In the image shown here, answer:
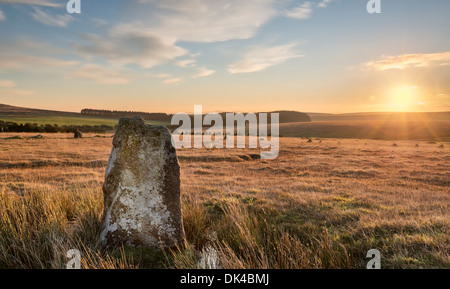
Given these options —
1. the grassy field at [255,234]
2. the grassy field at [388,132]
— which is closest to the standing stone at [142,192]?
the grassy field at [255,234]

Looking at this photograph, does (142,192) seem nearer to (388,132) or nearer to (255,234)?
(255,234)

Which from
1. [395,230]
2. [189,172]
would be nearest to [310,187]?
[395,230]

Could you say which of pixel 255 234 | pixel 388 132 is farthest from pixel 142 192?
pixel 388 132

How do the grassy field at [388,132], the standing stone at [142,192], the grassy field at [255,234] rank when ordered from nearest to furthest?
the grassy field at [255,234], the standing stone at [142,192], the grassy field at [388,132]

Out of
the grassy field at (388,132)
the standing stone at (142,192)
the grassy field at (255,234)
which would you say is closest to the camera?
the grassy field at (255,234)

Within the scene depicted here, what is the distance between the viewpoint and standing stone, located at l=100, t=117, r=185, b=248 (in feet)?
15.9

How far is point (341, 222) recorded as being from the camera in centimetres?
645

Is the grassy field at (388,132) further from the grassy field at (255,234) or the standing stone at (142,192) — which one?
the standing stone at (142,192)

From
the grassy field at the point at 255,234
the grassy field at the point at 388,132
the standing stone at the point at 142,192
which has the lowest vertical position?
the grassy field at the point at 255,234

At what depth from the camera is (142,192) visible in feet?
16.0

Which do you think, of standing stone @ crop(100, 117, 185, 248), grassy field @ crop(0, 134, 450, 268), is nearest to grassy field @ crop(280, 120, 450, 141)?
grassy field @ crop(0, 134, 450, 268)

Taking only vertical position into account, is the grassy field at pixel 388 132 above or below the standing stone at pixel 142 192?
above

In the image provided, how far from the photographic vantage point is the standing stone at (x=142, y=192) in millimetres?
4836

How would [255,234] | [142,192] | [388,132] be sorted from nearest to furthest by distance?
[142,192] → [255,234] → [388,132]
